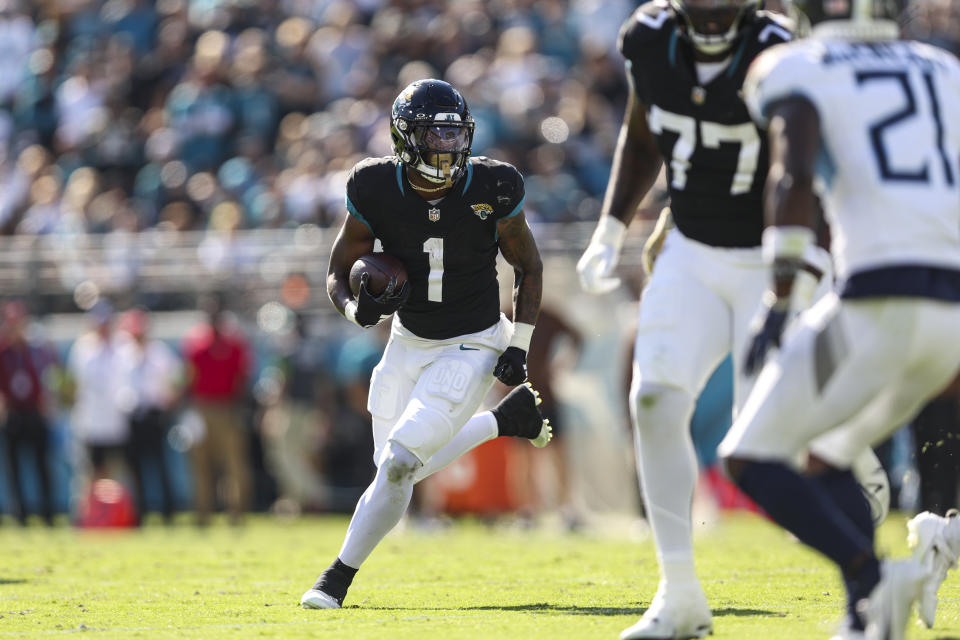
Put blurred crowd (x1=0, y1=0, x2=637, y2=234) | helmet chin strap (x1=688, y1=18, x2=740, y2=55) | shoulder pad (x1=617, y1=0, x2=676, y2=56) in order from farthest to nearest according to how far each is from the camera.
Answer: blurred crowd (x1=0, y1=0, x2=637, y2=234), shoulder pad (x1=617, y1=0, x2=676, y2=56), helmet chin strap (x1=688, y1=18, x2=740, y2=55)

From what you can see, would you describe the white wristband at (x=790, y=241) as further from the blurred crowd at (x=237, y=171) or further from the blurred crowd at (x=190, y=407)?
the blurred crowd at (x=190, y=407)

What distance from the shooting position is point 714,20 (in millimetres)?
4977

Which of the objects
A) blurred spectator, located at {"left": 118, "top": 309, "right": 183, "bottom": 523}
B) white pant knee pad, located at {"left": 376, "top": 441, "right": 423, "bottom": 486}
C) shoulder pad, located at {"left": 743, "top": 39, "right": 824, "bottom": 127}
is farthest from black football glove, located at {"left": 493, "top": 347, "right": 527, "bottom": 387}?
blurred spectator, located at {"left": 118, "top": 309, "right": 183, "bottom": 523}

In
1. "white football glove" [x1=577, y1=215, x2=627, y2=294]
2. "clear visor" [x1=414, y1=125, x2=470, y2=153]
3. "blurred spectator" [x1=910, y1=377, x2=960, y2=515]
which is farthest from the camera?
"blurred spectator" [x1=910, y1=377, x2=960, y2=515]

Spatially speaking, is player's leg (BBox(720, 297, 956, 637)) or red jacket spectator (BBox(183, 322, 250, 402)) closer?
player's leg (BBox(720, 297, 956, 637))

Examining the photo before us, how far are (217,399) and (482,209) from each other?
776cm

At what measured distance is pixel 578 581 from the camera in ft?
23.7

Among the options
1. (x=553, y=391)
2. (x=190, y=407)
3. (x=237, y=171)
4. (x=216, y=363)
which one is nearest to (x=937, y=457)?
(x=553, y=391)

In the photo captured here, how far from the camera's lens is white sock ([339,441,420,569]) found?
19.7 feet

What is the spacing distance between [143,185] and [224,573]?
8911 millimetres

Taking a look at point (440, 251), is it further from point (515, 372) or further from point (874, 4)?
point (874, 4)

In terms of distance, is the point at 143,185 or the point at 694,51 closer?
the point at 694,51

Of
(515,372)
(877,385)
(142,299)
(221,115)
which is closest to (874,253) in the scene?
(877,385)

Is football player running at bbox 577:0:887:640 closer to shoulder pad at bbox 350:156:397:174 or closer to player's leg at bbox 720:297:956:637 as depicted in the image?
player's leg at bbox 720:297:956:637
